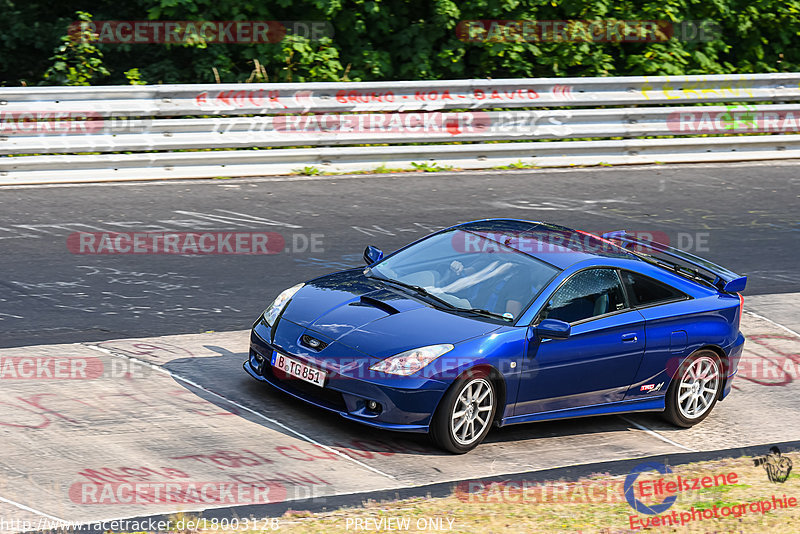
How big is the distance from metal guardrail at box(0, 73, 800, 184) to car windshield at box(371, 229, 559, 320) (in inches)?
250

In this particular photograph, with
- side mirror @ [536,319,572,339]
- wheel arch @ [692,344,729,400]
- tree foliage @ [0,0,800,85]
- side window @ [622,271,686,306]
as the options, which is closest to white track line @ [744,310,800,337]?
wheel arch @ [692,344,729,400]

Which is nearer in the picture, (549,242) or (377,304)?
(377,304)

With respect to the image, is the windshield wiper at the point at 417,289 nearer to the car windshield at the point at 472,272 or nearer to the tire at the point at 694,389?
the car windshield at the point at 472,272

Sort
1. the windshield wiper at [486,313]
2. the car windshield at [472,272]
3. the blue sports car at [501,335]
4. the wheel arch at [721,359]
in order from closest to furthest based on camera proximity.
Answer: the blue sports car at [501,335], the windshield wiper at [486,313], the car windshield at [472,272], the wheel arch at [721,359]

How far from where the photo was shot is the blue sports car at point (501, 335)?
23.3ft

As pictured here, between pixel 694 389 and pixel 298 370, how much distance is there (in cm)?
327

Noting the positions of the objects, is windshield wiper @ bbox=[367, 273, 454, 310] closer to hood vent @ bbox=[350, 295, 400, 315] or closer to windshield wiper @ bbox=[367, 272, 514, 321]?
windshield wiper @ bbox=[367, 272, 514, 321]

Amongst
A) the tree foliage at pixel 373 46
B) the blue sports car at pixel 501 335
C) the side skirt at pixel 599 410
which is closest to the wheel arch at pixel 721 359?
the blue sports car at pixel 501 335

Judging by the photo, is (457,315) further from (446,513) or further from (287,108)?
(287,108)

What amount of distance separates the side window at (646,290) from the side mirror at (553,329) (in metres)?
0.93

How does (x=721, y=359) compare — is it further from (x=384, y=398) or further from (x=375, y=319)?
(x=384, y=398)

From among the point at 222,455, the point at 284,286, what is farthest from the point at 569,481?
the point at 284,286

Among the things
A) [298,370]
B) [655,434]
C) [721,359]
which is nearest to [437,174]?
[721,359]

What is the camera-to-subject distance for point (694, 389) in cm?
848
